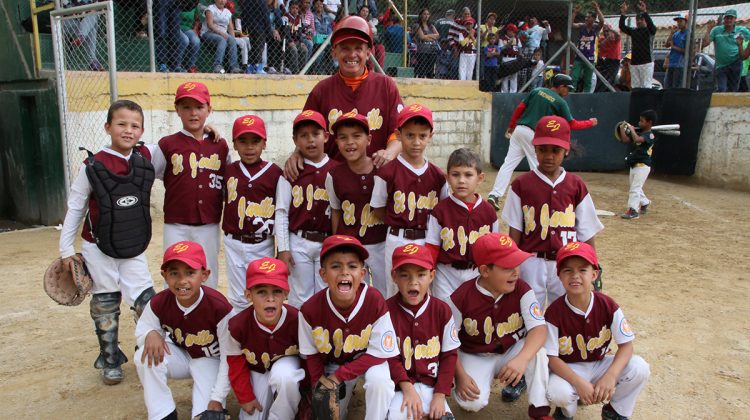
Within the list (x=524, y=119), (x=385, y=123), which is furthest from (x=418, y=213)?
(x=524, y=119)

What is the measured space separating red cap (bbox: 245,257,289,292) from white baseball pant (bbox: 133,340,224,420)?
607 millimetres

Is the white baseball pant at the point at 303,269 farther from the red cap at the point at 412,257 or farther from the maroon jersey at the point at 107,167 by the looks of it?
the maroon jersey at the point at 107,167

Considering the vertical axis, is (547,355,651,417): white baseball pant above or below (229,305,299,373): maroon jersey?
below

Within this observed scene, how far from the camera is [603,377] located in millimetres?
3352

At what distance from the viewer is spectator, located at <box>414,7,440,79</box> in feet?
40.5

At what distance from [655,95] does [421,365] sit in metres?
10.7

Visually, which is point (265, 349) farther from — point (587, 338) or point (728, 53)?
point (728, 53)

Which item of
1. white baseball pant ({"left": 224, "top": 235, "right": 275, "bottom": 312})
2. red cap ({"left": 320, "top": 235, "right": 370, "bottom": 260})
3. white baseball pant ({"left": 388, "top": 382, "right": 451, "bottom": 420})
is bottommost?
white baseball pant ({"left": 388, "top": 382, "right": 451, "bottom": 420})

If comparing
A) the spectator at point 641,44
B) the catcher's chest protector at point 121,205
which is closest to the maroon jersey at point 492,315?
the catcher's chest protector at point 121,205

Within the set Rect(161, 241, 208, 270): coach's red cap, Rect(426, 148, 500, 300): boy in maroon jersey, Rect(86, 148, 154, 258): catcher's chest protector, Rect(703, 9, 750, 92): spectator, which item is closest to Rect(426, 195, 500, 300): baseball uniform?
Rect(426, 148, 500, 300): boy in maroon jersey

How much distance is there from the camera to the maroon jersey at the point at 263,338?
11.1ft

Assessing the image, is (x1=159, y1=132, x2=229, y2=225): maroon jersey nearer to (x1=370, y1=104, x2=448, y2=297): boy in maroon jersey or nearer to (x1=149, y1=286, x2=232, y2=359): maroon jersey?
(x1=149, y1=286, x2=232, y2=359): maroon jersey

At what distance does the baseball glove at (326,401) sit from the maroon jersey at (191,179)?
1589 millimetres

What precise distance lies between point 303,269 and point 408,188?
0.86 meters
